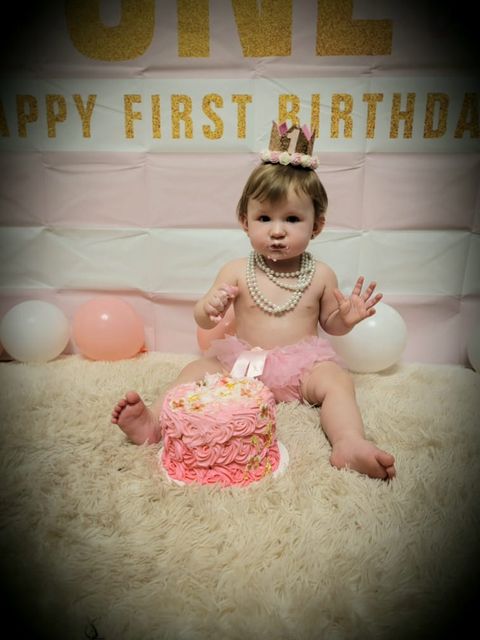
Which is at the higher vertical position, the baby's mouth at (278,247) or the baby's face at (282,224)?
the baby's face at (282,224)

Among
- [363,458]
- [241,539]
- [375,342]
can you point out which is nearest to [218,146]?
[375,342]

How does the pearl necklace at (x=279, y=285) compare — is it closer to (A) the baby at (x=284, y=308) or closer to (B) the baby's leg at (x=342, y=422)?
(A) the baby at (x=284, y=308)

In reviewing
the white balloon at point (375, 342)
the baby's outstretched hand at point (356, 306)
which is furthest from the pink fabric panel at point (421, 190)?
the baby's outstretched hand at point (356, 306)

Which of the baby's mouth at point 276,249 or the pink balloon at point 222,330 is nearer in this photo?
the baby's mouth at point 276,249

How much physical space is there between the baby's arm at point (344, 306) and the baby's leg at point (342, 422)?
10cm

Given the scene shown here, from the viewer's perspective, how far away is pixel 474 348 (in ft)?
4.54

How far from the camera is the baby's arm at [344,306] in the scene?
1.08 meters

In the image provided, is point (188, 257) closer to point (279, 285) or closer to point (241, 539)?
point (279, 285)

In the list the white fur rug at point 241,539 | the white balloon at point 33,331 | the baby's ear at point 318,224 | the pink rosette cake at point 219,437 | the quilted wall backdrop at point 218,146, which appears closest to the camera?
the white fur rug at point 241,539

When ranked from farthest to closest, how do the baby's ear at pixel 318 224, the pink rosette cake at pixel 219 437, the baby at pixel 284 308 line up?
the baby's ear at pixel 318 224 < the baby at pixel 284 308 < the pink rosette cake at pixel 219 437

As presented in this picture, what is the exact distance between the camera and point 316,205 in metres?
1.15

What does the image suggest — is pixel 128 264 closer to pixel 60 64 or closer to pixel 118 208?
pixel 118 208

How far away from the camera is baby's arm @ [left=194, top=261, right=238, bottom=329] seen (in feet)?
3.62

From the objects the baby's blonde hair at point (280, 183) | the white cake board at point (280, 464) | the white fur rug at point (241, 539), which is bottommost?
the white cake board at point (280, 464)
